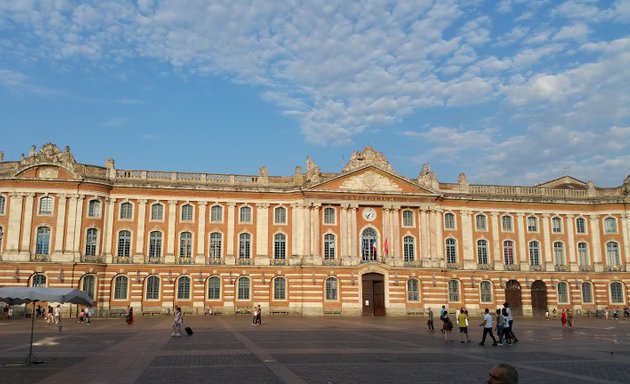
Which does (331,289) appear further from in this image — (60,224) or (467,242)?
(60,224)

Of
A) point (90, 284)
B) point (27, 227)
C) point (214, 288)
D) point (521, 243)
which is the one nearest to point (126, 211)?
point (90, 284)

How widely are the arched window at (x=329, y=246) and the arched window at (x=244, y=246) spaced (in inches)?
305

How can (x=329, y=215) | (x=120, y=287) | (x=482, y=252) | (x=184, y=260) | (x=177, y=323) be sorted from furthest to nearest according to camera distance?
(x=482, y=252) < (x=329, y=215) < (x=184, y=260) < (x=120, y=287) < (x=177, y=323)

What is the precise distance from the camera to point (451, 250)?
6334cm

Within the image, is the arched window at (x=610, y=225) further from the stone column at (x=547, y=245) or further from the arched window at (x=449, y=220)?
the arched window at (x=449, y=220)

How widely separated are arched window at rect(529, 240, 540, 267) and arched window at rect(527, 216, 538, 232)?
1354 millimetres

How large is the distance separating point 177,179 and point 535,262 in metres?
39.9

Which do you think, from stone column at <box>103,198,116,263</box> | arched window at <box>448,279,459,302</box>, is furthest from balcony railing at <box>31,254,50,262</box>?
arched window at <box>448,279,459,302</box>

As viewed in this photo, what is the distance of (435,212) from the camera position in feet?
205

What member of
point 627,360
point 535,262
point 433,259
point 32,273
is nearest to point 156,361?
point 627,360

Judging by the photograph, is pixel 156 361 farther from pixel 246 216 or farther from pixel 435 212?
pixel 435 212

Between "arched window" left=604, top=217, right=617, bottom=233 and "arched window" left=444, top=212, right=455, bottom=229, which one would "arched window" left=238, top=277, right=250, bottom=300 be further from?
"arched window" left=604, top=217, right=617, bottom=233

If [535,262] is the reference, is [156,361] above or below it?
below

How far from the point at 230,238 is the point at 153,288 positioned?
29.2ft
